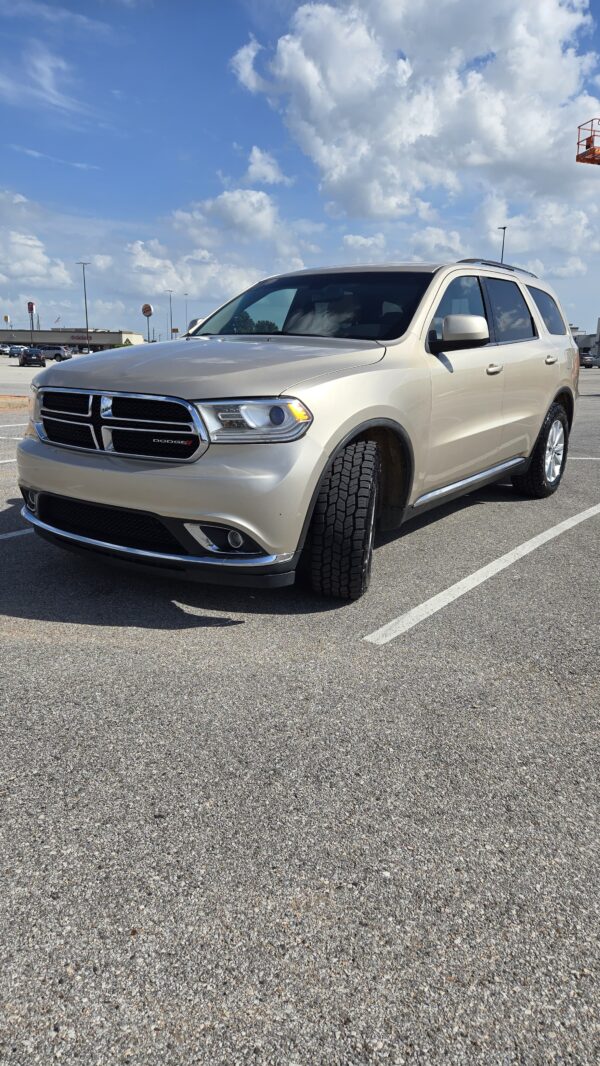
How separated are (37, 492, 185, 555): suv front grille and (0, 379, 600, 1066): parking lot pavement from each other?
366 mm

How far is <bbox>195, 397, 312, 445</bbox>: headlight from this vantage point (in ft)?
10.5

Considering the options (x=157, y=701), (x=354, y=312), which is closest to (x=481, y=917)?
(x=157, y=701)

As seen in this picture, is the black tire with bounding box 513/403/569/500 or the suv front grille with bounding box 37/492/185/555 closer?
the suv front grille with bounding box 37/492/185/555

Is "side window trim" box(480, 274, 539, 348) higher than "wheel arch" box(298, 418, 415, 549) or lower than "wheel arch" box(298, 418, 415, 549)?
higher

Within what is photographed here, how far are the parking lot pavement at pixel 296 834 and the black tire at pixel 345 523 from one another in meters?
0.18

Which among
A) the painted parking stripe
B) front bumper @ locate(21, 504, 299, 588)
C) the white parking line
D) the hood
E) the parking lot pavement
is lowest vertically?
the parking lot pavement

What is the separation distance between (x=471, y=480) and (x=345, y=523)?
1811 millimetres

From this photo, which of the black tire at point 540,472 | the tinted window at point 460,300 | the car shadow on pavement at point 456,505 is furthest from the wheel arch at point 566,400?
the tinted window at point 460,300

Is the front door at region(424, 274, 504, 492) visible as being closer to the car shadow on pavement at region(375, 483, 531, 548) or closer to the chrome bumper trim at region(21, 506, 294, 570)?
the car shadow on pavement at region(375, 483, 531, 548)

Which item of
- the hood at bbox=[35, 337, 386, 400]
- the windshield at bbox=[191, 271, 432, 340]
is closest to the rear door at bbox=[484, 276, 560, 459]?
the windshield at bbox=[191, 271, 432, 340]

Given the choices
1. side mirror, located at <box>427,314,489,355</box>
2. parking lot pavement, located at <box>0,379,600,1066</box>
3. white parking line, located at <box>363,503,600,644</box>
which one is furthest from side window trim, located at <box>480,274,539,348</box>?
parking lot pavement, located at <box>0,379,600,1066</box>

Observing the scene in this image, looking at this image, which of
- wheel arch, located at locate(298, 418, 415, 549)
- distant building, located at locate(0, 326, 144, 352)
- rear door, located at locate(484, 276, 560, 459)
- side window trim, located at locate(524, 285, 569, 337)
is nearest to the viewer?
wheel arch, located at locate(298, 418, 415, 549)

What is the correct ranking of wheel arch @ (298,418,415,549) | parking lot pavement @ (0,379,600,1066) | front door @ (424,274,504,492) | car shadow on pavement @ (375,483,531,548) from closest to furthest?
parking lot pavement @ (0,379,600,1066) < wheel arch @ (298,418,415,549) < front door @ (424,274,504,492) < car shadow on pavement @ (375,483,531,548)

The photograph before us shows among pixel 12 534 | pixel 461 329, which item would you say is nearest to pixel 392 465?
pixel 461 329
